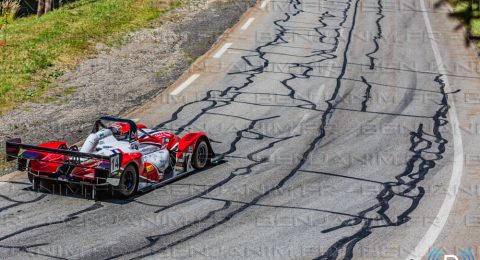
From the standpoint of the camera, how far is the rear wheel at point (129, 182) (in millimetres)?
13273

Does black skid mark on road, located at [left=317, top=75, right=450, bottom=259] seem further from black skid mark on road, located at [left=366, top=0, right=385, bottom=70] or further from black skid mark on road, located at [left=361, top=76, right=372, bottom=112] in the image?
black skid mark on road, located at [left=366, top=0, right=385, bottom=70]

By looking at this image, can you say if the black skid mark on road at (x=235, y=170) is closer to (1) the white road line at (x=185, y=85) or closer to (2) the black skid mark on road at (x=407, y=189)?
(2) the black skid mark on road at (x=407, y=189)

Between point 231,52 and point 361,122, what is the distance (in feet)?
22.4

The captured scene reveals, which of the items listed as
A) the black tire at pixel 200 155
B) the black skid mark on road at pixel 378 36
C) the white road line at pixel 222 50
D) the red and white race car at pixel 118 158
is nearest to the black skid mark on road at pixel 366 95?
the black skid mark on road at pixel 378 36

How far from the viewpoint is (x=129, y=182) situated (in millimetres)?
13562

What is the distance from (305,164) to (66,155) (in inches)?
192

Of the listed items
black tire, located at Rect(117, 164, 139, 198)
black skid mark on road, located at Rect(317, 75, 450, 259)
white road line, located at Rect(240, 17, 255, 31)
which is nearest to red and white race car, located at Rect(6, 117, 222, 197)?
black tire, located at Rect(117, 164, 139, 198)

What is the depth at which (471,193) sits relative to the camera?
48.3 ft

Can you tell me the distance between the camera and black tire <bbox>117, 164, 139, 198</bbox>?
1327cm

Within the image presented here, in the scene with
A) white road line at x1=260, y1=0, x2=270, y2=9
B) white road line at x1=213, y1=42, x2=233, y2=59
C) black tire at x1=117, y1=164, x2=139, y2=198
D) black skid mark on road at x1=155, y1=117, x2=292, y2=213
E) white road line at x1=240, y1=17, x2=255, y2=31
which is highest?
white road line at x1=260, y1=0, x2=270, y2=9

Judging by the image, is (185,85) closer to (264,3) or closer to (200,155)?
(200,155)

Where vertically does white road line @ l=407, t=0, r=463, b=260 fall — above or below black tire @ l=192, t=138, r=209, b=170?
below

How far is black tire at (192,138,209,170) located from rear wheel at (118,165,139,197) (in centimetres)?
175

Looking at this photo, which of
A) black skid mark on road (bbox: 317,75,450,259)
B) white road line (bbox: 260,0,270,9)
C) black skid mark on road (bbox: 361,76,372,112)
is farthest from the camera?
white road line (bbox: 260,0,270,9)
